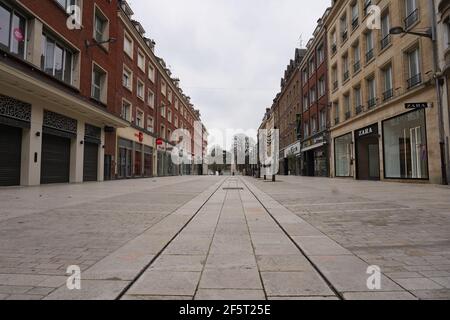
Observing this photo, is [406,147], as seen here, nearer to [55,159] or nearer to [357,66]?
[357,66]

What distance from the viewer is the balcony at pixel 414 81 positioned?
16369 mm

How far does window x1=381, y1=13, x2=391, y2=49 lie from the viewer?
19.6 metres

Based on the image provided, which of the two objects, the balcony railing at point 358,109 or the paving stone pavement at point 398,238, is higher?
the balcony railing at point 358,109

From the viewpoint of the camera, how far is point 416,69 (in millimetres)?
16984

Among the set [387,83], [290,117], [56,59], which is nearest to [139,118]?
[56,59]

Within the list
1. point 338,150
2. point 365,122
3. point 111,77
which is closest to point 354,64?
point 365,122

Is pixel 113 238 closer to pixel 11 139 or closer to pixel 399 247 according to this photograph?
pixel 399 247

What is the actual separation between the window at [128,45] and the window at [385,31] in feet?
66.9

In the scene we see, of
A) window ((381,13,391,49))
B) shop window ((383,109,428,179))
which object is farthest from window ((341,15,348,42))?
shop window ((383,109,428,179))

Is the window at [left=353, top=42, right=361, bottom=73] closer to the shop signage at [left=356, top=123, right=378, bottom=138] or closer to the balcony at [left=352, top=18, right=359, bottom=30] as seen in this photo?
the balcony at [left=352, top=18, right=359, bottom=30]

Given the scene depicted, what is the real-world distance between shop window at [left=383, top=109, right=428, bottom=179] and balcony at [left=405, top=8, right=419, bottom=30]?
482 centimetres

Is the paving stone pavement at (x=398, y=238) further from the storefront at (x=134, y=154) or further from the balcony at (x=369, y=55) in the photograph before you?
the storefront at (x=134, y=154)

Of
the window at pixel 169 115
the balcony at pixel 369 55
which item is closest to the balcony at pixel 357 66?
the balcony at pixel 369 55
